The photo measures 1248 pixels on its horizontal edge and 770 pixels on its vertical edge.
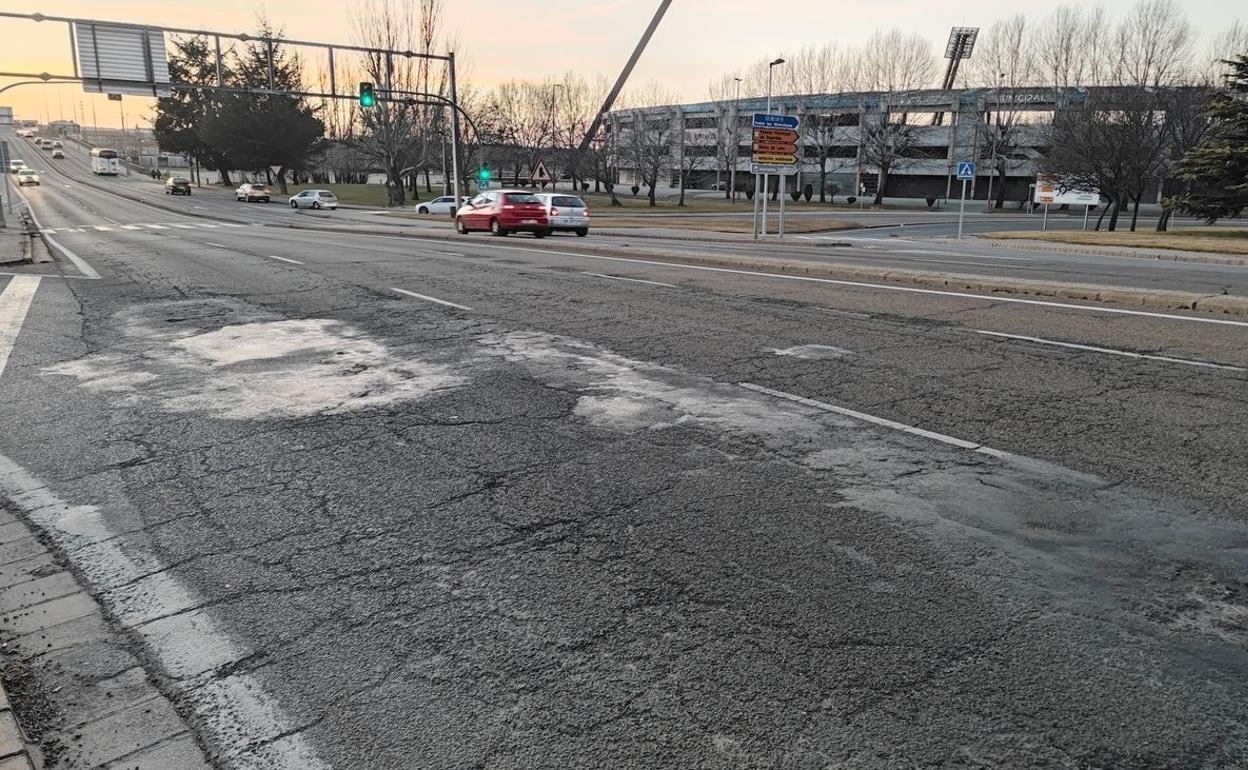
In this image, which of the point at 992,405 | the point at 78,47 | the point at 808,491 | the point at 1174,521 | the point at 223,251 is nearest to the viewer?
the point at 1174,521

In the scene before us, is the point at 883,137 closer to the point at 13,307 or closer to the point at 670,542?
the point at 13,307

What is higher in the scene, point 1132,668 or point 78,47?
point 78,47

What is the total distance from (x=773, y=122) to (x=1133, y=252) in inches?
490

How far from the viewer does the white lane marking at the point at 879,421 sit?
18.3 feet

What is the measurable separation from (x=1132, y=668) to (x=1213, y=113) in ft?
137

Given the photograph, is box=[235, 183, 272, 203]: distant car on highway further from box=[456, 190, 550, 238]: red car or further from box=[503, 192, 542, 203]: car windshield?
box=[503, 192, 542, 203]: car windshield

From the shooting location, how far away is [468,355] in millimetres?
8727

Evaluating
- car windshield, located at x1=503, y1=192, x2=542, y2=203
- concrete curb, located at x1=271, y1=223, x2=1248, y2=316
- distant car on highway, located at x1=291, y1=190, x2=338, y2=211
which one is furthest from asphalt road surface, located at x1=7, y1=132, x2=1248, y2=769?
distant car on highway, located at x1=291, y1=190, x2=338, y2=211

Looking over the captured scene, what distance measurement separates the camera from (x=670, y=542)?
13.6 ft

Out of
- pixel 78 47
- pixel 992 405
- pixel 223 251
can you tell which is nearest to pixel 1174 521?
pixel 992 405

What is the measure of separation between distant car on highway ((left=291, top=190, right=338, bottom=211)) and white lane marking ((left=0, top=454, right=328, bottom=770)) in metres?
59.3

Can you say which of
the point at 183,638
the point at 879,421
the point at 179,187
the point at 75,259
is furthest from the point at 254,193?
the point at 183,638

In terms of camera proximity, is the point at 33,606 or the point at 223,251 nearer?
the point at 33,606

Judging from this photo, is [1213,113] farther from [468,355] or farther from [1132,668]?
[1132,668]
